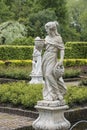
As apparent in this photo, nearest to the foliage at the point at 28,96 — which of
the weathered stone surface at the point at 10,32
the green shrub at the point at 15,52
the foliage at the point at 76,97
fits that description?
the foliage at the point at 76,97

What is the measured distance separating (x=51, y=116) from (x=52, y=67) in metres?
0.98

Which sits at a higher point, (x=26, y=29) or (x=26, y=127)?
(x=26, y=29)

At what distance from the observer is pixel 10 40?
40562 mm

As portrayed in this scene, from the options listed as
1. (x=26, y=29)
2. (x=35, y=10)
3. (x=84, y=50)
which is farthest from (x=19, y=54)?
(x=35, y=10)

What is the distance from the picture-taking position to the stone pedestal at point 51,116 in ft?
28.9

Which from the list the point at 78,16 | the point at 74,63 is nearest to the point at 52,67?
the point at 74,63

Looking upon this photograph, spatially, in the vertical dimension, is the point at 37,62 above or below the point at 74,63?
above

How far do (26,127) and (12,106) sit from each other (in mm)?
2525

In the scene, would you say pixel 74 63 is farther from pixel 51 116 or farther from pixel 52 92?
pixel 51 116

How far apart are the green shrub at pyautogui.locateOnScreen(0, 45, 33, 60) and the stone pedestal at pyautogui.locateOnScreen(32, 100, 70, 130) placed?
2457 centimetres

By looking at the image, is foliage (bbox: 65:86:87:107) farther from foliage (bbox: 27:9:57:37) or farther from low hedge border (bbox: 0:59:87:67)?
foliage (bbox: 27:9:57:37)

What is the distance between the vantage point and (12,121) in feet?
35.4

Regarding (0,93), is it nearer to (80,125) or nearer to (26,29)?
(80,125)

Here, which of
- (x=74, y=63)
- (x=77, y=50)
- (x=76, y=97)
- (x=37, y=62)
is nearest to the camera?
(x=76, y=97)
